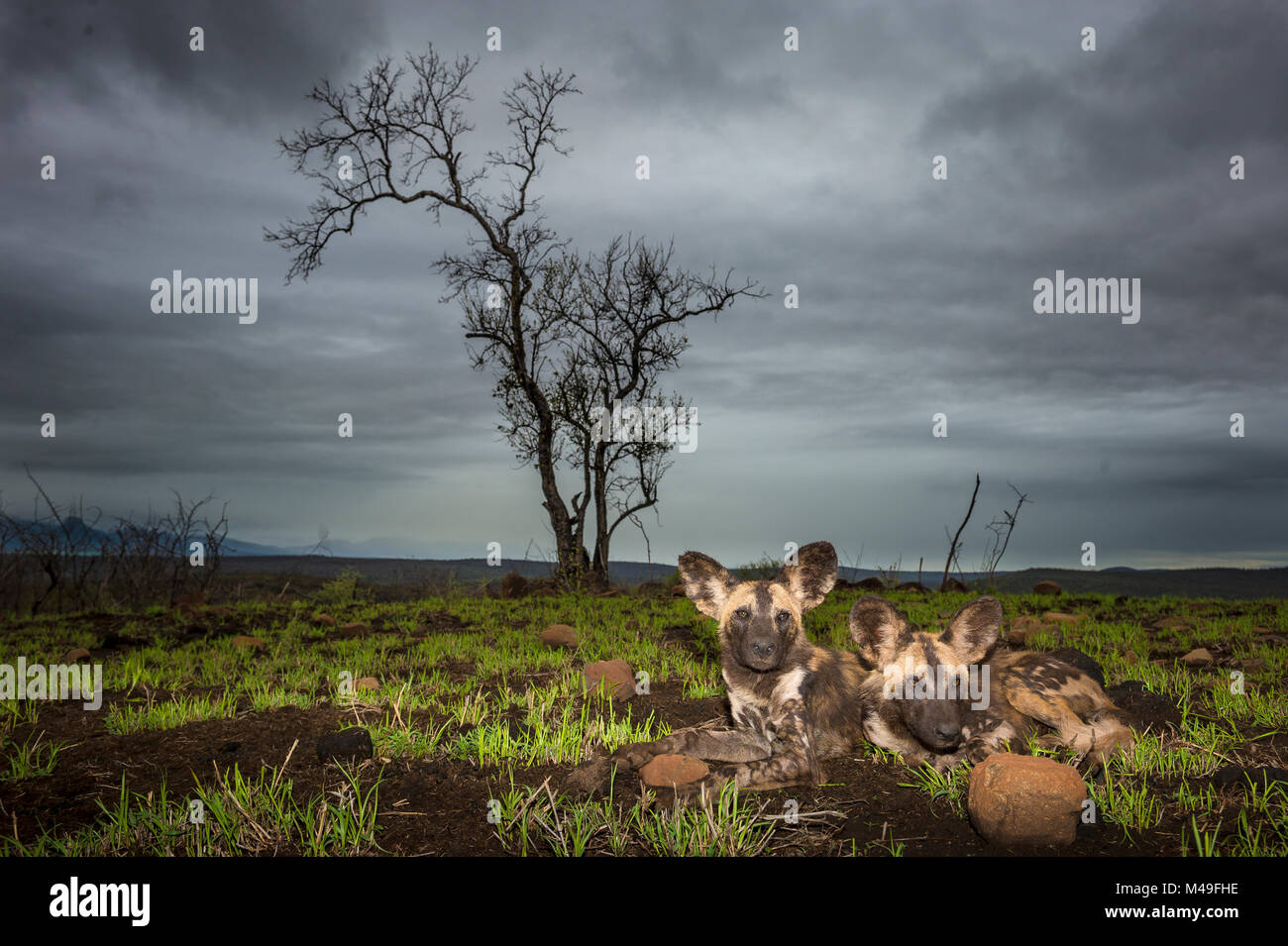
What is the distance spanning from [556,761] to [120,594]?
795 inches

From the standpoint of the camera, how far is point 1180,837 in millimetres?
4121

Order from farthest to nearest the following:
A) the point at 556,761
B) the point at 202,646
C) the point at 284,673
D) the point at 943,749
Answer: the point at 202,646, the point at 284,673, the point at 556,761, the point at 943,749

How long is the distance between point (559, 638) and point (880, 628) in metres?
6.53

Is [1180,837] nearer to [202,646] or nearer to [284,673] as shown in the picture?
[284,673]

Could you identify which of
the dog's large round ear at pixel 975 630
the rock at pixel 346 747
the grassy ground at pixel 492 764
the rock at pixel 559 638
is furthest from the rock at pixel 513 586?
the dog's large round ear at pixel 975 630

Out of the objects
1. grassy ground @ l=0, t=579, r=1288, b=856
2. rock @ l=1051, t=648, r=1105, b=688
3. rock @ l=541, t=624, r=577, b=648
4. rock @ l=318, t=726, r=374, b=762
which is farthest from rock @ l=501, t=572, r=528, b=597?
rock @ l=1051, t=648, r=1105, b=688

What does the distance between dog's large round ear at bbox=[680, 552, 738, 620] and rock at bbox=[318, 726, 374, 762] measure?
2.49 m

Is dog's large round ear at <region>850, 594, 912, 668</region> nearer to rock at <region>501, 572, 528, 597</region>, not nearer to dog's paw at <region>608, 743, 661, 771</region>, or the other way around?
dog's paw at <region>608, 743, 661, 771</region>

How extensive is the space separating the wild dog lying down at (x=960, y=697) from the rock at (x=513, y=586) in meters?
15.1

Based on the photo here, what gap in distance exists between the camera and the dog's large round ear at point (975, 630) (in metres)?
5.16

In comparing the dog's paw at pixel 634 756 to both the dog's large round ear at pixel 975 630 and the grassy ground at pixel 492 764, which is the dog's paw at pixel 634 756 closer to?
the grassy ground at pixel 492 764

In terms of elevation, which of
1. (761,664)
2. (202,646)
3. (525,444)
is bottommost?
(202,646)

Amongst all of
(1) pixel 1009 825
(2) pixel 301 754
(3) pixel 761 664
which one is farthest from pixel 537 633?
(1) pixel 1009 825

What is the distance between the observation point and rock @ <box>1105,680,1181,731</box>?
6.22 metres
